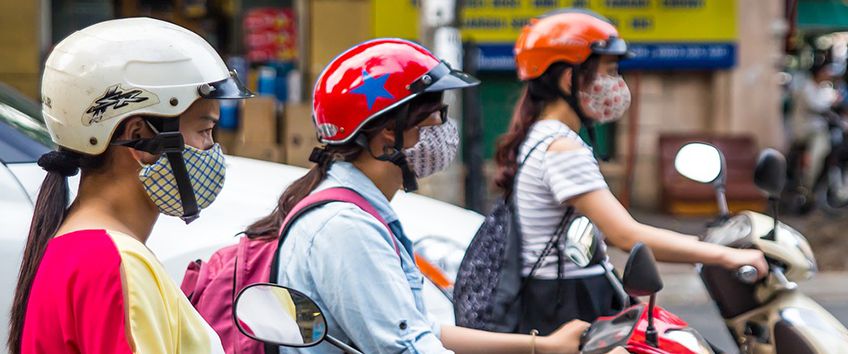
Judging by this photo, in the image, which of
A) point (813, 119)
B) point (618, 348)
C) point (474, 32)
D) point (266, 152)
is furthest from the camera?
point (813, 119)

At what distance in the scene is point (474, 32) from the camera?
12.6m

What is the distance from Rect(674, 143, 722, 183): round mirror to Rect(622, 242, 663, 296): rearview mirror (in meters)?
1.09

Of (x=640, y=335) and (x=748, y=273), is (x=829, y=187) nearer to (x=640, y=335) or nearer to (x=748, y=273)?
(x=748, y=273)

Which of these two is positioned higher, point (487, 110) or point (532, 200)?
point (532, 200)

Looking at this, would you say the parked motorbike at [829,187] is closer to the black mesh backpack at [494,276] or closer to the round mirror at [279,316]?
the black mesh backpack at [494,276]

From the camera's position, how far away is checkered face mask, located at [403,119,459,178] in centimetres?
283

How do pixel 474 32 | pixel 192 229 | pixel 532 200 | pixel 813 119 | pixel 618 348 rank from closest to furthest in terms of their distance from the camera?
pixel 618 348, pixel 532 200, pixel 192 229, pixel 474 32, pixel 813 119

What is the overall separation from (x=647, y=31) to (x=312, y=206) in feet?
35.0

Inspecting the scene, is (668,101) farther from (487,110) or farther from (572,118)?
(572,118)

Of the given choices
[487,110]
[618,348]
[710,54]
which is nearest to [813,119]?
[710,54]

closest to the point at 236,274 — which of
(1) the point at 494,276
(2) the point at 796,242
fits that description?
(1) the point at 494,276

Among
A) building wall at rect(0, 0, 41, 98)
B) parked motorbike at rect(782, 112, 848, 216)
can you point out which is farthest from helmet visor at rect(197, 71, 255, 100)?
parked motorbike at rect(782, 112, 848, 216)

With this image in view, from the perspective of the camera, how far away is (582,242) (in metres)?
3.16

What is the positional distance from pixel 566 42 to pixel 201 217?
1.43 m
